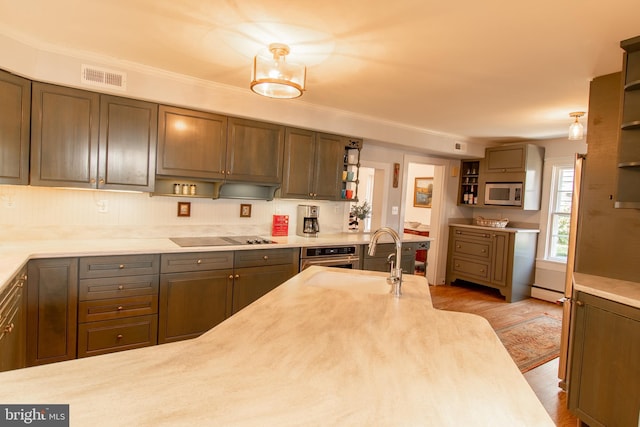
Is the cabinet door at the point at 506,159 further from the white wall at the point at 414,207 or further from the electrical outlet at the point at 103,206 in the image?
the electrical outlet at the point at 103,206

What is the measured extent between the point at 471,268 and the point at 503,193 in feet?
4.09

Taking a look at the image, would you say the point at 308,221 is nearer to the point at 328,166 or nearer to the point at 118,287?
the point at 328,166

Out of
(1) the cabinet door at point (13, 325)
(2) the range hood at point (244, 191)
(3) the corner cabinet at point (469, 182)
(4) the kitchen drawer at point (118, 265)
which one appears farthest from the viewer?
(3) the corner cabinet at point (469, 182)

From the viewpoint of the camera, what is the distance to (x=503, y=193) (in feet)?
17.8

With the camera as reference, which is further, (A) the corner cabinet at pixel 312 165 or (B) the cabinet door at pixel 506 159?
(B) the cabinet door at pixel 506 159

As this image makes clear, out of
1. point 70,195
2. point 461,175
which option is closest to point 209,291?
point 70,195

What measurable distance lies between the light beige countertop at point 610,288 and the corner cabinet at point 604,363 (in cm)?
3

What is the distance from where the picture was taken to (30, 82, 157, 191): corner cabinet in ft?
8.73

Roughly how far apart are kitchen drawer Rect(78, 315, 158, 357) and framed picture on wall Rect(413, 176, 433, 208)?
5798mm

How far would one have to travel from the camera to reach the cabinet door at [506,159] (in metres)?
5.21

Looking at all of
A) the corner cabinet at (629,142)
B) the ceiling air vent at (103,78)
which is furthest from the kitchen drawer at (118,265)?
the corner cabinet at (629,142)

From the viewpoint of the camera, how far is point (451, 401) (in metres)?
→ 0.88

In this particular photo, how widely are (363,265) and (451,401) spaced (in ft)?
10.5

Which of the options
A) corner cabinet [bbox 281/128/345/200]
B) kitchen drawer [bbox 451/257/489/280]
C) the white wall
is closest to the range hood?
corner cabinet [bbox 281/128/345/200]
